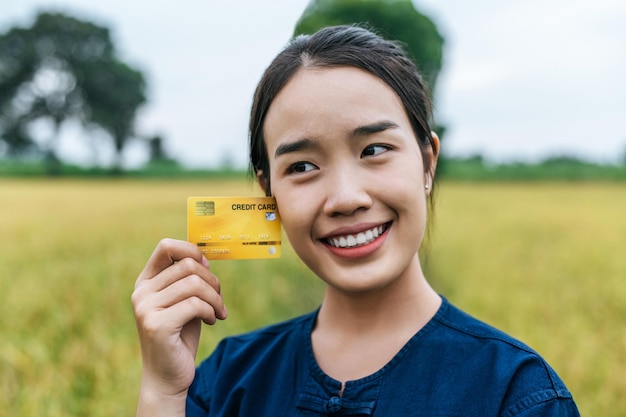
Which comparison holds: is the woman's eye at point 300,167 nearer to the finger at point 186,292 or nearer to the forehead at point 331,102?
the forehead at point 331,102

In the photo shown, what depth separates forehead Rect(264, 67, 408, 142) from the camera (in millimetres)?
1438

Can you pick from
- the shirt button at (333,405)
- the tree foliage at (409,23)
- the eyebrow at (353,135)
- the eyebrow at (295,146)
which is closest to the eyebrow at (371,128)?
the eyebrow at (353,135)

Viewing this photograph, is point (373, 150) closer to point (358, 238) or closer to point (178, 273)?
point (358, 238)

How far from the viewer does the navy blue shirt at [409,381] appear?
132 centimetres

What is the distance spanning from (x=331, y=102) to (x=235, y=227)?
47cm

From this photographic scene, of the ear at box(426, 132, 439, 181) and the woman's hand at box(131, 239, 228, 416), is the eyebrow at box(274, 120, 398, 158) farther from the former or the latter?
the woman's hand at box(131, 239, 228, 416)

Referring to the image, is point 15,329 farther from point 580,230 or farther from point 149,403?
point 580,230

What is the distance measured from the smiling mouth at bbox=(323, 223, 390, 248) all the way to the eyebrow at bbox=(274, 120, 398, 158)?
237 millimetres

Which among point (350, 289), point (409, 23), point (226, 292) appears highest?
point (409, 23)

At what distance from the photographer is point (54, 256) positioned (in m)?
5.59

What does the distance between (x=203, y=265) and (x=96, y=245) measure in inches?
190

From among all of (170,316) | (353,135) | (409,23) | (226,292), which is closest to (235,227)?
(170,316)

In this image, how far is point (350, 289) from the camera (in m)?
1.47

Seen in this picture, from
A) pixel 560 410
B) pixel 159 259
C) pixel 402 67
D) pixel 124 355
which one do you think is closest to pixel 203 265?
pixel 159 259
